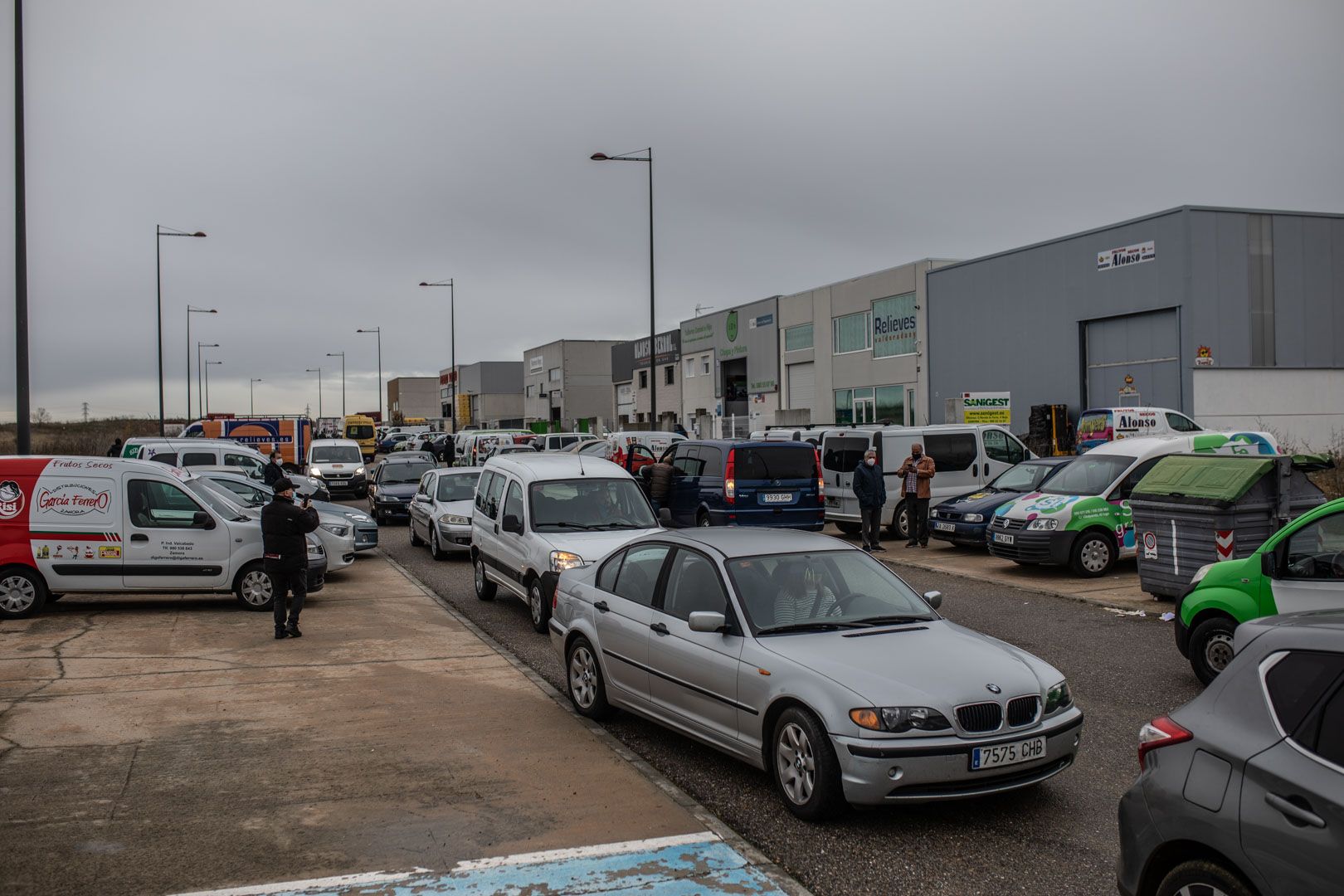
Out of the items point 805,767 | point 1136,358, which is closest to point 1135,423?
point 1136,358

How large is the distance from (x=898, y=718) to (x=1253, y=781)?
2.08 m

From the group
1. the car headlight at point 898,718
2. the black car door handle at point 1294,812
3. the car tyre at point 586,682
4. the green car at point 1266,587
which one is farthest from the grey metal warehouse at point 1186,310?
the black car door handle at point 1294,812

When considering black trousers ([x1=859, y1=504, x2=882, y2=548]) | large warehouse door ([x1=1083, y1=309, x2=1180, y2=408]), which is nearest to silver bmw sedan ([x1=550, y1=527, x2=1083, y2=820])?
black trousers ([x1=859, y1=504, x2=882, y2=548])

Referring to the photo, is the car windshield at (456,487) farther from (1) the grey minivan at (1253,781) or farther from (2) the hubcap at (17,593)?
(1) the grey minivan at (1253,781)

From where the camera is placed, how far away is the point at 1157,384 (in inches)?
1240

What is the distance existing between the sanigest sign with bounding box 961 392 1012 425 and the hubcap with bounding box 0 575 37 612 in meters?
28.8

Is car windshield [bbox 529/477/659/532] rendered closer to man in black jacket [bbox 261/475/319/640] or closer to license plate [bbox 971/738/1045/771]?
man in black jacket [bbox 261/475/319/640]

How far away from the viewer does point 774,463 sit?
17172mm

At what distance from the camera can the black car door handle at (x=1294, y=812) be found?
298cm

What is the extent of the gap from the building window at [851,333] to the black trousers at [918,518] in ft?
86.6

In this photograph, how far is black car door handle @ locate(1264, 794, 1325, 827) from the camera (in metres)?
2.98

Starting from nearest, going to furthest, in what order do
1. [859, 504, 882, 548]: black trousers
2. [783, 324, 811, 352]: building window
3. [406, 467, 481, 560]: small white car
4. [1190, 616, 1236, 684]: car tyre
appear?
[1190, 616, 1236, 684]: car tyre → [406, 467, 481, 560]: small white car → [859, 504, 882, 548]: black trousers → [783, 324, 811, 352]: building window

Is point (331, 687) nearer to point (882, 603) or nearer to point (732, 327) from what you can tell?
point (882, 603)

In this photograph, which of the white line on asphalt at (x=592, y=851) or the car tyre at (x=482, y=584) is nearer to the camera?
the white line on asphalt at (x=592, y=851)
